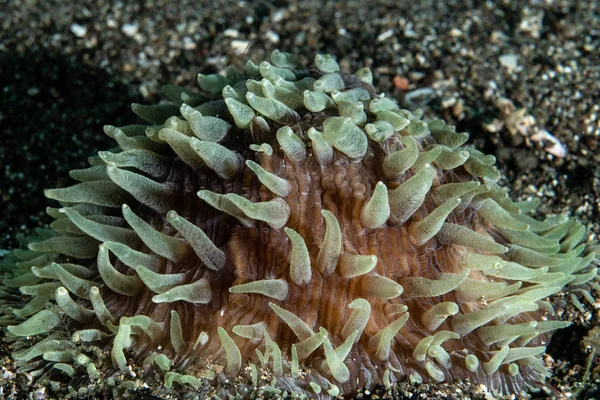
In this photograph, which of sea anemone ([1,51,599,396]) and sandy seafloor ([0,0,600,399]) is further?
sandy seafloor ([0,0,600,399])

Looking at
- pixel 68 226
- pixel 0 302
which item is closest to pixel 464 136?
pixel 68 226

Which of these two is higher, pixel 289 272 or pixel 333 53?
pixel 289 272

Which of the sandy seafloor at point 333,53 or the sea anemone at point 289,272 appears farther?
the sandy seafloor at point 333,53

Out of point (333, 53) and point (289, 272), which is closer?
point (289, 272)

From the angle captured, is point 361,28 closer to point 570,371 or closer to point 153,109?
point 153,109
